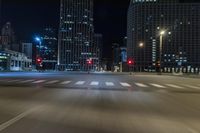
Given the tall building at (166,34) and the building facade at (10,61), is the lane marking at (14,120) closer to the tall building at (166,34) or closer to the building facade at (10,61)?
the tall building at (166,34)

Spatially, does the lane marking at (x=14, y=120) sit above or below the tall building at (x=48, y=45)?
below

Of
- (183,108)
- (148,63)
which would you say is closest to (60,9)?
(148,63)

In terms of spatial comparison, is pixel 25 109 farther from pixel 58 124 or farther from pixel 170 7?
pixel 170 7

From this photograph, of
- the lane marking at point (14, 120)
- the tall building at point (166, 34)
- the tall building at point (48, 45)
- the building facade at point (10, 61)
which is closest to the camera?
the lane marking at point (14, 120)

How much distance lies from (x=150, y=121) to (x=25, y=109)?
4643mm

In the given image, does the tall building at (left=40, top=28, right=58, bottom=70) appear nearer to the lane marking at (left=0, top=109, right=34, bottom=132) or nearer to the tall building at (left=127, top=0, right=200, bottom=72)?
the tall building at (left=127, top=0, right=200, bottom=72)

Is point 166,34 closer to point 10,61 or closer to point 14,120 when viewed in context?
point 10,61

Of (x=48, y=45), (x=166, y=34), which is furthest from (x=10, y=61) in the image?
(x=166, y=34)

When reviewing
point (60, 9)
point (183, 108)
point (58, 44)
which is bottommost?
A: point (183, 108)

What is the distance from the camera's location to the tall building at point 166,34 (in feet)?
397

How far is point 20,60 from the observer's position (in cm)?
17800

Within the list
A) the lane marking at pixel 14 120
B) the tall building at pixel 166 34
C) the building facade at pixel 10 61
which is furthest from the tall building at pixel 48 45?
the lane marking at pixel 14 120

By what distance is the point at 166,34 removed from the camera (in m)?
134

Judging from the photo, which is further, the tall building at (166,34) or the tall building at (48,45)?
the tall building at (48,45)
